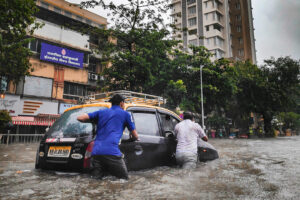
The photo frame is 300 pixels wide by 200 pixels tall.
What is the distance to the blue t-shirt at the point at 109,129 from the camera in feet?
11.5

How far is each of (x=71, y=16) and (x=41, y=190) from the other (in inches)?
1061

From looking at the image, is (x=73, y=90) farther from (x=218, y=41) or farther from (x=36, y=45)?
(x=218, y=41)

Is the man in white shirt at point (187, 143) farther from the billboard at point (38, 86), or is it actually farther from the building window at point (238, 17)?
the building window at point (238, 17)

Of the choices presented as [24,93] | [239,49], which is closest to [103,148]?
[24,93]

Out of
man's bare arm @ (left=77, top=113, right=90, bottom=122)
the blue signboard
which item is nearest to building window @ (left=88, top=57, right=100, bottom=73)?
the blue signboard

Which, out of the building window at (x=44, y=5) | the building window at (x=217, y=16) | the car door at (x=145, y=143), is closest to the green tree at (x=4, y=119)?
the car door at (x=145, y=143)

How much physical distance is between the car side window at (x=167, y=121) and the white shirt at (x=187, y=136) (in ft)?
0.99

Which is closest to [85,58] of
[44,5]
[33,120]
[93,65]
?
[93,65]

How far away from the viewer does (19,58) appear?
1248cm

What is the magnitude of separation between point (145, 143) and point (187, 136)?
1.10m

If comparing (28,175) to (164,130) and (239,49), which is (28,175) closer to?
(164,130)

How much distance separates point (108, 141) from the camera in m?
3.52

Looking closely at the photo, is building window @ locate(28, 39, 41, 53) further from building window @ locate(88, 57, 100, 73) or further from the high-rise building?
the high-rise building

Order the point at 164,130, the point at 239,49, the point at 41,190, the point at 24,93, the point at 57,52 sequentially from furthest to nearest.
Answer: the point at 239,49
the point at 57,52
the point at 24,93
the point at 164,130
the point at 41,190
